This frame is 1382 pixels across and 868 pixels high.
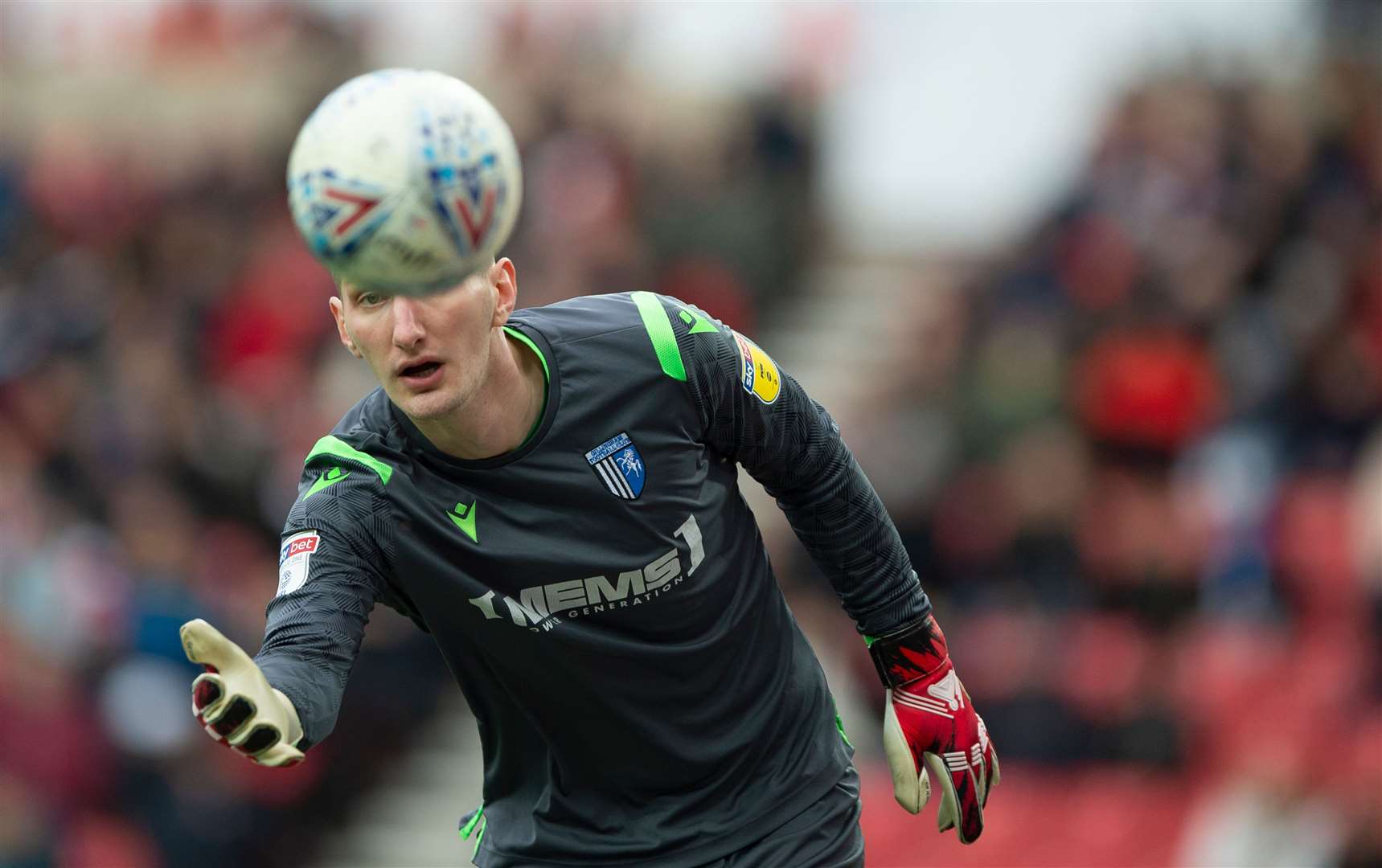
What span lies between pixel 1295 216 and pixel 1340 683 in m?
3.31

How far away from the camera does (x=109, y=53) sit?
1698 cm

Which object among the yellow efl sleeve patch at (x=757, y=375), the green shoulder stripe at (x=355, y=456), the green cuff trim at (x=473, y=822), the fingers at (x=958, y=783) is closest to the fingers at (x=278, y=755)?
the green shoulder stripe at (x=355, y=456)

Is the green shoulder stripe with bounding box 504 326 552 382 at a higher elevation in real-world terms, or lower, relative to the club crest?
higher

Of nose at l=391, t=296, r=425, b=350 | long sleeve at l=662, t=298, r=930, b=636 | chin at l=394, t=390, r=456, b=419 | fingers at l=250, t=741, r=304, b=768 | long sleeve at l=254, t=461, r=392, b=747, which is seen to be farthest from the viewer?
long sleeve at l=662, t=298, r=930, b=636

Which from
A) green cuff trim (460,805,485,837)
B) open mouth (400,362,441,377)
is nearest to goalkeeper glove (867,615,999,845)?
green cuff trim (460,805,485,837)

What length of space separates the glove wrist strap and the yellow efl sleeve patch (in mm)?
768

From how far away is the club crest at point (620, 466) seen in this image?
4.28 metres

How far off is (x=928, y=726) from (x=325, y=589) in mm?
1678

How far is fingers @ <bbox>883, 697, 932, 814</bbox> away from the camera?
189 inches

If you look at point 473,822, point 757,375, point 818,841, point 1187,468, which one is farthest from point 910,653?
point 1187,468

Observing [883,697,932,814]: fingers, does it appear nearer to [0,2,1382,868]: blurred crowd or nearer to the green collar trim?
the green collar trim

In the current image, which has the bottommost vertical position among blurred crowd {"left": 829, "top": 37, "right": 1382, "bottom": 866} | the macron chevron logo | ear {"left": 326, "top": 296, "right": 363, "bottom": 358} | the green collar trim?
blurred crowd {"left": 829, "top": 37, "right": 1382, "bottom": 866}

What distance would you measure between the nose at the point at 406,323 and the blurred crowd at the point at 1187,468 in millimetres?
5890

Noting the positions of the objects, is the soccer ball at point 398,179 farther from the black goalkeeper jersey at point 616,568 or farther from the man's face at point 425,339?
the black goalkeeper jersey at point 616,568
